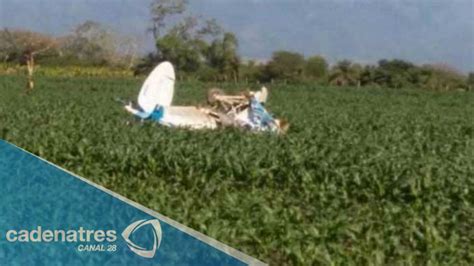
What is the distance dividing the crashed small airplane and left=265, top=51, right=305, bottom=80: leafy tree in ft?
87.6

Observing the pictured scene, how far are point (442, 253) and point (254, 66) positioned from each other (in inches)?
1373

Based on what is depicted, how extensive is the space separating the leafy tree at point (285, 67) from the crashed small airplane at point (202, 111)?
26709 mm

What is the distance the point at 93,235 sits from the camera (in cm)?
456

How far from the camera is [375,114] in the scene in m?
15.8

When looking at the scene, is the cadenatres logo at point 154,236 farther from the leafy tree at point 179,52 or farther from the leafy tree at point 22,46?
the leafy tree at point 22,46

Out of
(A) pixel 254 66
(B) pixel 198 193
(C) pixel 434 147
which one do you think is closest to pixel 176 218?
(B) pixel 198 193

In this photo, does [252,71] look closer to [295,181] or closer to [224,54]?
[224,54]

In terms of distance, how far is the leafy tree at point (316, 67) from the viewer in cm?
3972

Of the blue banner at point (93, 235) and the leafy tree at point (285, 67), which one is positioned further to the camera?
the leafy tree at point (285, 67)

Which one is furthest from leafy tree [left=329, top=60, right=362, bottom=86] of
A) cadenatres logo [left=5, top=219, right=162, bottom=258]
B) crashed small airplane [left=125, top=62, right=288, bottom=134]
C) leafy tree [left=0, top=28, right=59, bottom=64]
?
cadenatres logo [left=5, top=219, right=162, bottom=258]

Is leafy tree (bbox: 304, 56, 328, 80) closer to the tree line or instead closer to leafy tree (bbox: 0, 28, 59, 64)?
the tree line

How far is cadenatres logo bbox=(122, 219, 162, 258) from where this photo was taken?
14.3 feet

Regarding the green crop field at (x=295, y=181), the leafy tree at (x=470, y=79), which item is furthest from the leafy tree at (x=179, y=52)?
the green crop field at (x=295, y=181)

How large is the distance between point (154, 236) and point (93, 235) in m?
0.42
